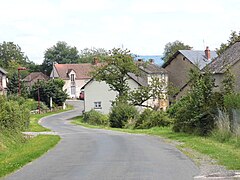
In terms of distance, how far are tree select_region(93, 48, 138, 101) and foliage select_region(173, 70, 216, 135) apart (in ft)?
131

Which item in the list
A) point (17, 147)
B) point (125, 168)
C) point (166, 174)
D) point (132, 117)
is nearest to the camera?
point (166, 174)

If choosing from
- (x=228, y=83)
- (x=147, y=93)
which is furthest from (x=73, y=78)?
(x=228, y=83)

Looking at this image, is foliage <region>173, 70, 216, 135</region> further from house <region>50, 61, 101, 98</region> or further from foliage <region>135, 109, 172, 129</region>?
house <region>50, 61, 101, 98</region>

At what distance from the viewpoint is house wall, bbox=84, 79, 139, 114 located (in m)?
83.6

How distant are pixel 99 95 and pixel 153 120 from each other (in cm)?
3539

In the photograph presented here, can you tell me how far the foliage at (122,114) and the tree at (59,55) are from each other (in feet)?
289

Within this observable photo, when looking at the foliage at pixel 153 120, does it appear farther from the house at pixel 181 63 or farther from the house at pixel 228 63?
the house at pixel 181 63

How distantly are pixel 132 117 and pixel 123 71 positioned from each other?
1881cm

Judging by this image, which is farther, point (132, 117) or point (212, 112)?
point (132, 117)

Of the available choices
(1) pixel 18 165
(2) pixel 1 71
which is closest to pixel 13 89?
(2) pixel 1 71

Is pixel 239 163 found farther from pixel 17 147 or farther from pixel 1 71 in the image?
pixel 1 71

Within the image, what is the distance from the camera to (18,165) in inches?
706

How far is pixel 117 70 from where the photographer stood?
75.8 m

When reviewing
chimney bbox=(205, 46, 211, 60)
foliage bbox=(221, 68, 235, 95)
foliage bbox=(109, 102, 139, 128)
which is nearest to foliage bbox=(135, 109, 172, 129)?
foliage bbox=(109, 102, 139, 128)
